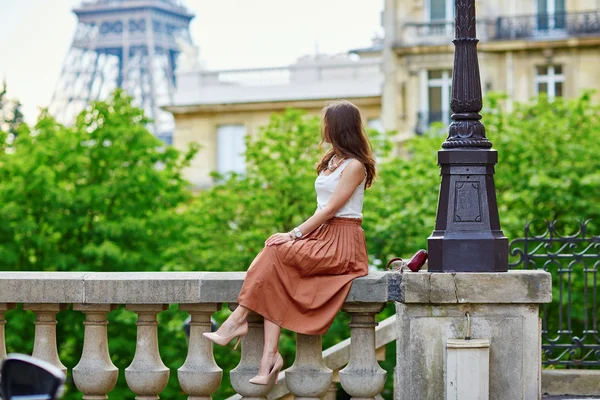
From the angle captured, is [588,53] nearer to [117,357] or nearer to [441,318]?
[117,357]

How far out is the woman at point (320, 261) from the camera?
285 inches

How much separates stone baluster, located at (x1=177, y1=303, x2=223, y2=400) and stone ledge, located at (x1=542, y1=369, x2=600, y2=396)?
4173 millimetres

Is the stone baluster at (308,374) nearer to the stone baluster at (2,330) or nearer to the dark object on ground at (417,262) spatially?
the dark object on ground at (417,262)

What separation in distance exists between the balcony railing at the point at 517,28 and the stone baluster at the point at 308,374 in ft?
118

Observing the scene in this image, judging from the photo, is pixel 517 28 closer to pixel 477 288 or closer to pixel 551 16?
pixel 551 16

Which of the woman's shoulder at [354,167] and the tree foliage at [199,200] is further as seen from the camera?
the tree foliage at [199,200]

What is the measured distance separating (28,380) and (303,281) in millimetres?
3314

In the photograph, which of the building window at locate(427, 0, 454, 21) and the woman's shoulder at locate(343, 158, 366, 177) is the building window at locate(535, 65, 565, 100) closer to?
the building window at locate(427, 0, 454, 21)

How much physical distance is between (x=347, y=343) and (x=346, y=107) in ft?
11.5

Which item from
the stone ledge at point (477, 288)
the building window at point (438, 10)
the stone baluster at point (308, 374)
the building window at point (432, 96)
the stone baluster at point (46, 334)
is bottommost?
the stone baluster at point (308, 374)

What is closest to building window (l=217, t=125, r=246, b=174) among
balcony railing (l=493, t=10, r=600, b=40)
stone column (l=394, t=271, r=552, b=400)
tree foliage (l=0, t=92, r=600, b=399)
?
balcony railing (l=493, t=10, r=600, b=40)

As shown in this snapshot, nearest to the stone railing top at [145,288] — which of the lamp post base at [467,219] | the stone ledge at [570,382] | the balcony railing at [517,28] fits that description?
the lamp post base at [467,219]

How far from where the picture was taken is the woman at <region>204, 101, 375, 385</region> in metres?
7.25

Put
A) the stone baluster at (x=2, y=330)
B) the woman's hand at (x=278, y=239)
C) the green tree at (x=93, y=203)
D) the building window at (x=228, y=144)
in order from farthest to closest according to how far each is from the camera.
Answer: the building window at (x=228, y=144)
the green tree at (x=93, y=203)
the stone baluster at (x=2, y=330)
the woman's hand at (x=278, y=239)
